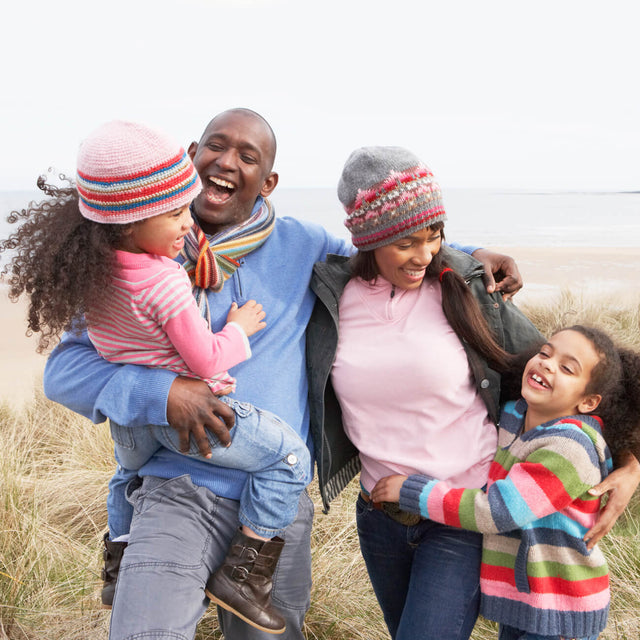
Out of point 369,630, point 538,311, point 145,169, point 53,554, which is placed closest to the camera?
point 145,169

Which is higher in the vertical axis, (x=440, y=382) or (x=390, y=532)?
(x=440, y=382)

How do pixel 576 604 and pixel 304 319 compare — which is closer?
pixel 576 604

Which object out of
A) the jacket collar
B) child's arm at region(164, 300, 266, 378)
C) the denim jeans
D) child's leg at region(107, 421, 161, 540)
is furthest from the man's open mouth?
the denim jeans

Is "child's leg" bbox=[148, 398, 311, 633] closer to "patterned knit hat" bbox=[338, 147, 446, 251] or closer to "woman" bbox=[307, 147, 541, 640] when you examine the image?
"woman" bbox=[307, 147, 541, 640]

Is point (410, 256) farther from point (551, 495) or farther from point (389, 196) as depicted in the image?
point (551, 495)

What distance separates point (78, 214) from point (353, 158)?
997 mm

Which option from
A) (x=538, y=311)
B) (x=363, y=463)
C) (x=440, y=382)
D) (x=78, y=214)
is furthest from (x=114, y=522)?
(x=538, y=311)

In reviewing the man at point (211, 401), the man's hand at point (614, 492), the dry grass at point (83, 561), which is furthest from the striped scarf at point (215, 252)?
the dry grass at point (83, 561)

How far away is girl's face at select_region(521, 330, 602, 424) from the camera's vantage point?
7.54 ft

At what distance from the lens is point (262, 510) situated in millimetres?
2311

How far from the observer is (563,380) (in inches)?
90.2

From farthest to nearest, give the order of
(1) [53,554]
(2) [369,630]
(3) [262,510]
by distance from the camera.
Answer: (1) [53,554], (2) [369,630], (3) [262,510]

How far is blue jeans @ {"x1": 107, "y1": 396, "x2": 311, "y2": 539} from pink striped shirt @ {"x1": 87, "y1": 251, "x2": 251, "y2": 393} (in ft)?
0.54

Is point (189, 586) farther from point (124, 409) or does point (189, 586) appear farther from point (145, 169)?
point (145, 169)
